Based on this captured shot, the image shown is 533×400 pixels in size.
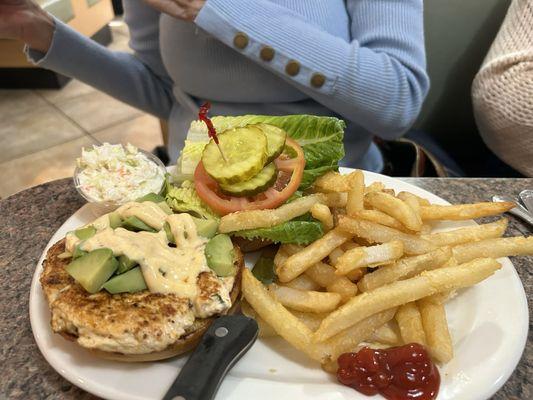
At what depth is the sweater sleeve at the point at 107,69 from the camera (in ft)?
6.83

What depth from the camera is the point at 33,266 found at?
1.40 meters

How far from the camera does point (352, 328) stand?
109cm

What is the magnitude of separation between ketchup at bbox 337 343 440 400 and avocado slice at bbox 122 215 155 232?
54 centimetres

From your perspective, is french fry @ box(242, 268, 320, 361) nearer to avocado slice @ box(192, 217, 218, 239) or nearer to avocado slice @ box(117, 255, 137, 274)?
avocado slice @ box(192, 217, 218, 239)

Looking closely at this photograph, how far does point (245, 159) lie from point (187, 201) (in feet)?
0.74

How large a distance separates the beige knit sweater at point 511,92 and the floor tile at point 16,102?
425 centimetres

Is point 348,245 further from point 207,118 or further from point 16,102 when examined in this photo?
point 16,102

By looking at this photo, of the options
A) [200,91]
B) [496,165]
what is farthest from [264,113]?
[496,165]

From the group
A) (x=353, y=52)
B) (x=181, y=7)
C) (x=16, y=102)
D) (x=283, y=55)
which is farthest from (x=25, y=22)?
(x=16, y=102)

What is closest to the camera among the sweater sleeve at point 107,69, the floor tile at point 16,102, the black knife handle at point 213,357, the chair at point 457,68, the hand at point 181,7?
the black knife handle at point 213,357

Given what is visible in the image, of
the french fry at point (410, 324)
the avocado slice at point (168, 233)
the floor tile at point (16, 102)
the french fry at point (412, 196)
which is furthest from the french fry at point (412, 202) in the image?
the floor tile at point (16, 102)

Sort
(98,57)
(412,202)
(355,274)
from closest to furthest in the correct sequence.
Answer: (355,274), (412,202), (98,57)

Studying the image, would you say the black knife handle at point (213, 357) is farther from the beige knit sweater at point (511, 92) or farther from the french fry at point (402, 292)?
the beige knit sweater at point (511, 92)

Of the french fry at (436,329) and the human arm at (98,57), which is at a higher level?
the french fry at (436,329)
